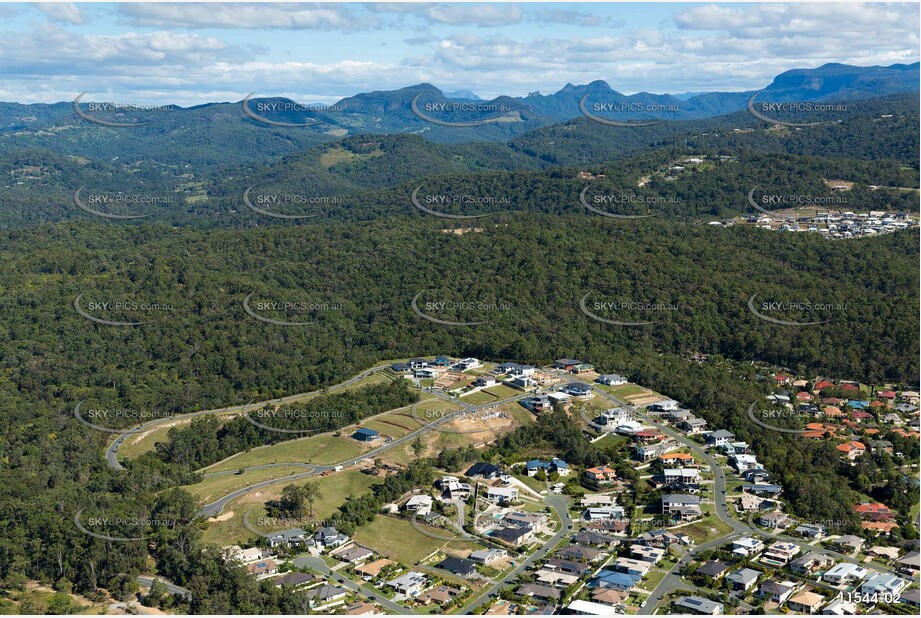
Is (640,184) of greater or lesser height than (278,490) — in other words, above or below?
above

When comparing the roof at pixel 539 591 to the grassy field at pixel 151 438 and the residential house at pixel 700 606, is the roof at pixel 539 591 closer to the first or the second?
the residential house at pixel 700 606

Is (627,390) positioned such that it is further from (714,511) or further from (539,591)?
(539,591)

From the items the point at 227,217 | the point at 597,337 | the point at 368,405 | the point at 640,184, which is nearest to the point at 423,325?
the point at 597,337

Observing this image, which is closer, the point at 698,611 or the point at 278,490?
the point at 698,611

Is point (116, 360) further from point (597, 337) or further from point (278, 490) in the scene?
point (597, 337)

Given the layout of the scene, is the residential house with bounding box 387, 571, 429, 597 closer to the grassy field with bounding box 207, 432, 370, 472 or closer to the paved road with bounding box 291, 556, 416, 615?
the paved road with bounding box 291, 556, 416, 615

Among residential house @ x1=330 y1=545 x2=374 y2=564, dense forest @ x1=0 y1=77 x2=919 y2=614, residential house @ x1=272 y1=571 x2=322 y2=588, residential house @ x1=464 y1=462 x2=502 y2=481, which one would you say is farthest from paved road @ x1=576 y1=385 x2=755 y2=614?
residential house @ x1=272 y1=571 x2=322 y2=588

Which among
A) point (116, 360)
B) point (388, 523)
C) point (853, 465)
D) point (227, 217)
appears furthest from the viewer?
point (227, 217)
